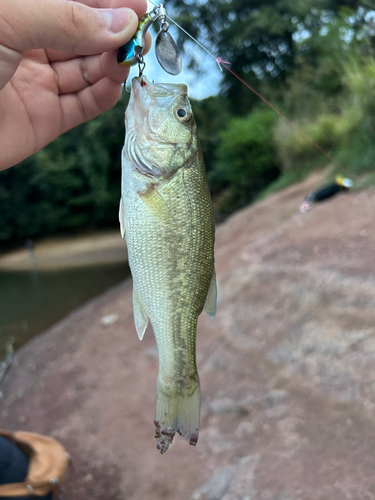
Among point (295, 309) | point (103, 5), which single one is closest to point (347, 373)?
point (295, 309)

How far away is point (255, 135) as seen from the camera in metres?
17.0

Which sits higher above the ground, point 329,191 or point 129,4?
point 129,4

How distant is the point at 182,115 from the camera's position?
171 centimetres

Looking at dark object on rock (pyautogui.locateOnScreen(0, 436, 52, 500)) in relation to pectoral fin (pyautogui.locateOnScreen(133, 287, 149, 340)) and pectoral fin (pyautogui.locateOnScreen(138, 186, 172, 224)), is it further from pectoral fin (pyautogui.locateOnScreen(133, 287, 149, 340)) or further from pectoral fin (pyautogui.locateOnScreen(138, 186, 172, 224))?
pectoral fin (pyautogui.locateOnScreen(138, 186, 172, 224))

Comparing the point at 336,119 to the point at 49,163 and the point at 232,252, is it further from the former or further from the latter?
the point at 49,163

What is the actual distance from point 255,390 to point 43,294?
11.4 meters

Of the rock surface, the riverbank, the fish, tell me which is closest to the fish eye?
the fish

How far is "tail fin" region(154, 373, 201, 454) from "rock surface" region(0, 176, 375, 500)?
2.38 m

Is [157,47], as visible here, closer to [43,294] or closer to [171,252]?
[171,252]

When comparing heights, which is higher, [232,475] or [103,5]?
[103,5]

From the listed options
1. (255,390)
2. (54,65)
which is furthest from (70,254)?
(54,65)

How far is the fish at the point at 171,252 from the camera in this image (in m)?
1.56

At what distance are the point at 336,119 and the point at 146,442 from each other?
12.0m

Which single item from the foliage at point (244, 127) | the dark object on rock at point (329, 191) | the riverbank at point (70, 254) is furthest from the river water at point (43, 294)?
the dark object on rock at point (329, 191)
